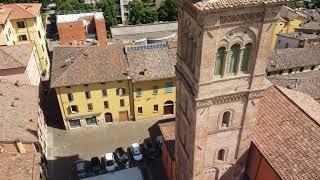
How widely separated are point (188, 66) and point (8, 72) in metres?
32.9

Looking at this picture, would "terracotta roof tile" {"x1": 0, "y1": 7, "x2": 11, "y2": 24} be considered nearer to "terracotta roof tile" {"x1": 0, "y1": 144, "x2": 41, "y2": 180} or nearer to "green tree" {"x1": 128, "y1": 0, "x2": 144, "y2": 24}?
"terracotta roof tile" {"x1": 0, "y1": 144, "x2": 41, "y2": 180}

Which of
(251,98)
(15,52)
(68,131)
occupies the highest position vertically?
(251,98)

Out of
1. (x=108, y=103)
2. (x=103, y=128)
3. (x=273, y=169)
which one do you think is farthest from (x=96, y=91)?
(x=273, y=169)

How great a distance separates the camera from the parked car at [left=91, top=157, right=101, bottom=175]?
138ft

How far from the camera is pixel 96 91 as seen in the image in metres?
47.1

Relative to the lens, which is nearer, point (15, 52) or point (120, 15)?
point (15, 52)

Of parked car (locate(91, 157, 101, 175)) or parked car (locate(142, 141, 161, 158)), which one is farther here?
parked car (locate(142, 141, 161, 158))

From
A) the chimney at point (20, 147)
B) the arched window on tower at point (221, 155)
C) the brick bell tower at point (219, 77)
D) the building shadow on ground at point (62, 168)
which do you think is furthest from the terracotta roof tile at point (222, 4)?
the building shadow on ground at point (62, 168)

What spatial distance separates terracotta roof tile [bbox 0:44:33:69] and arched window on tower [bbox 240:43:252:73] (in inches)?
1351

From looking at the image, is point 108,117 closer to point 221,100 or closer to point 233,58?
point 221,100

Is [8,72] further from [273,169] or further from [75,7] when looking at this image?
[75,7]

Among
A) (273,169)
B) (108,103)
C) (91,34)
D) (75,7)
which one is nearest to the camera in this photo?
(273,169)

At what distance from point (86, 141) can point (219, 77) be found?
2912 centimetres

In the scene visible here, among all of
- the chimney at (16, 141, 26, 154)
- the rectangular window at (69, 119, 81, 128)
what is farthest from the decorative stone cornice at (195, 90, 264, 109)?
the rectangular window at (69, 119, 81, 128)
